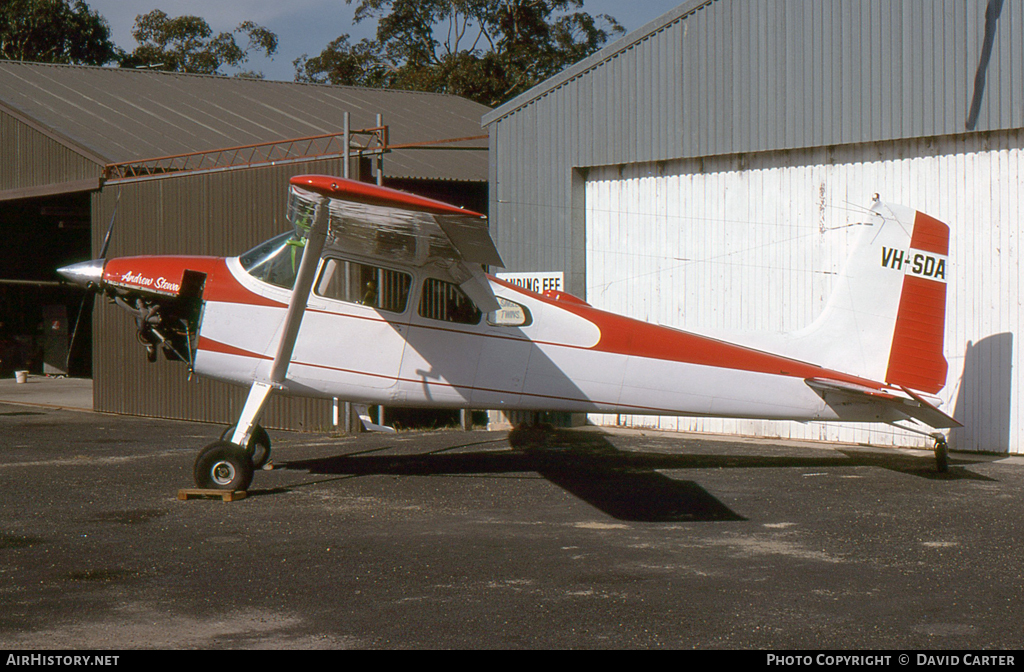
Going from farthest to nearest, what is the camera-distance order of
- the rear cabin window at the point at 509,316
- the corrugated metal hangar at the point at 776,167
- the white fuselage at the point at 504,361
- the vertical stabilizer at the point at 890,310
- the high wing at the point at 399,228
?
1. the corrugated metal hangar at the point at 776,167
2. the vertical stabilizer at the point at 890,310
3. the rear cabin window at the point at 509,316
4. the white fuselage at the point at 504,361
5. the high wing at the point at 399,228

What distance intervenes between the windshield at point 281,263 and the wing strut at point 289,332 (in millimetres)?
297

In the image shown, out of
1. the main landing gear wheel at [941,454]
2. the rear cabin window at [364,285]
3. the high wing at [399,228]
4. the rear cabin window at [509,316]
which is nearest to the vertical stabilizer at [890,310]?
the main landing gear wheel at [941,454]

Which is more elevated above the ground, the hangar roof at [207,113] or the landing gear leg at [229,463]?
the hangar roof at [207,113]

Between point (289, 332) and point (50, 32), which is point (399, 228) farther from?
point (50, 32)

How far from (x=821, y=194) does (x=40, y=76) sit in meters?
20.6

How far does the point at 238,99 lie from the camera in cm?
2609

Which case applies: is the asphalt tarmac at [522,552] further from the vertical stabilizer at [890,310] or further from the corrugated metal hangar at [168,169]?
the corrugated metal hangar at [168,169]

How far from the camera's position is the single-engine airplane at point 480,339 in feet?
29.3

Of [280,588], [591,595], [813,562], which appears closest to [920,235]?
[813,562]

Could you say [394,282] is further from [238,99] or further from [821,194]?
[238,99]

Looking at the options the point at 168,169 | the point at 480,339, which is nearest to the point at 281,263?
the point at 480,339

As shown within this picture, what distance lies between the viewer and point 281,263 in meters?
9.14

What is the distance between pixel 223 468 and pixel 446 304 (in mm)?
2542

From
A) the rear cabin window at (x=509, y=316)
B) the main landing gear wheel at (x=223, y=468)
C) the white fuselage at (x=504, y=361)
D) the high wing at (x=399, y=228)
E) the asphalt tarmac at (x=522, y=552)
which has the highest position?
the high wing at (x=399, y=228)
